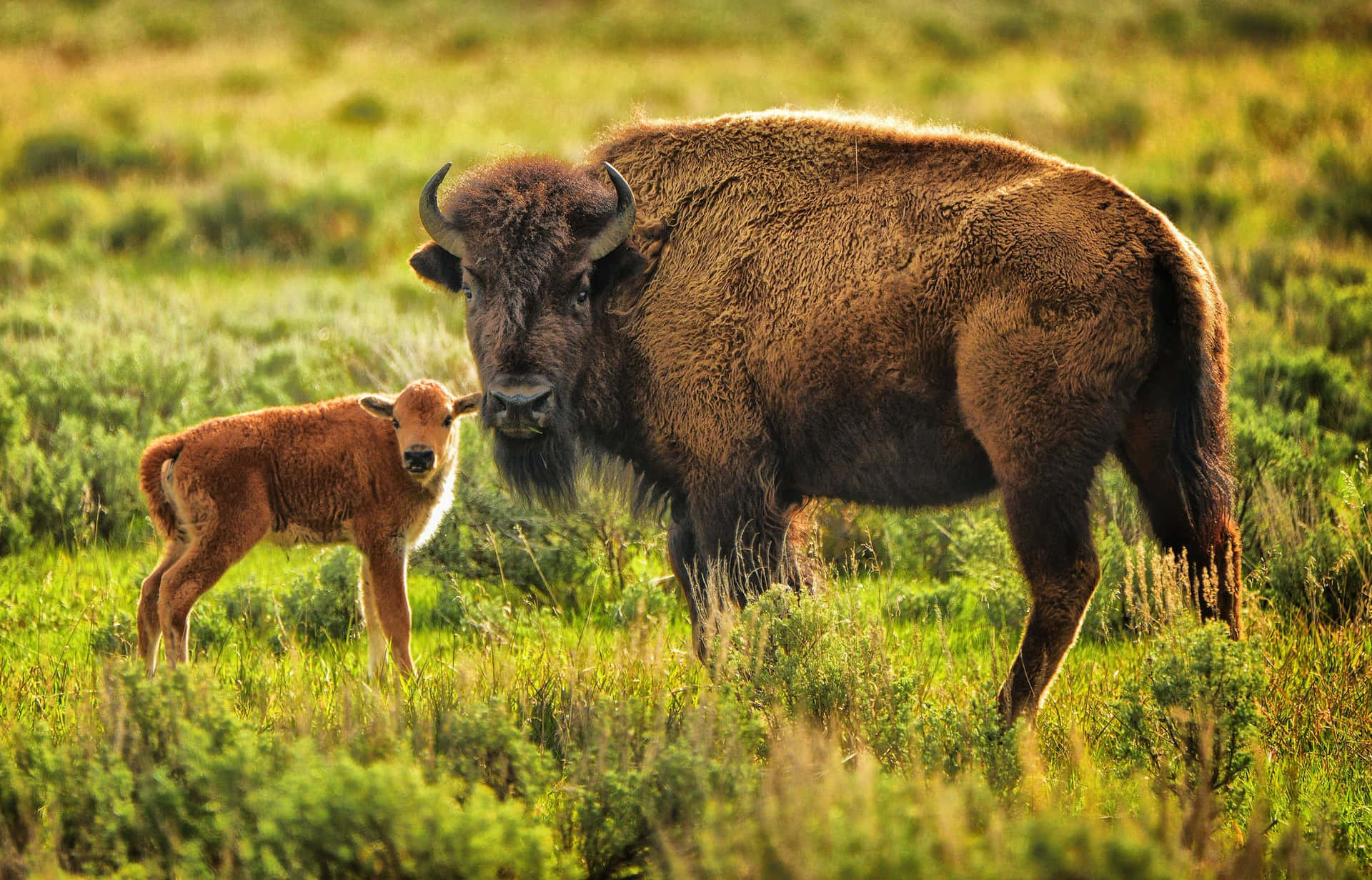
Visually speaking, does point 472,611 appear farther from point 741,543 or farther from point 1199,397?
point 1199,397

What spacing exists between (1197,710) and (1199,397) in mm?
1073

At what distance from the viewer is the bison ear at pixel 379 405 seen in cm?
517

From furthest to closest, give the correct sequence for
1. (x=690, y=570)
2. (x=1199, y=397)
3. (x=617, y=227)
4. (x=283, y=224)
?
(x=283, y=224), (x=690, y=570), (x=617, y=227), (x=1199, y=397)

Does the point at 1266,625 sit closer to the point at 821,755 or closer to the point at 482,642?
the point at 821,755

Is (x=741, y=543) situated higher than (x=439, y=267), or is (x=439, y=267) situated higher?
(x=439, y=267)

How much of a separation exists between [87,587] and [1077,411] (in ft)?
15.2

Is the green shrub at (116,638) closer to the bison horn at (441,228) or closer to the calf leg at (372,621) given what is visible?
the calf leg at (372,621)

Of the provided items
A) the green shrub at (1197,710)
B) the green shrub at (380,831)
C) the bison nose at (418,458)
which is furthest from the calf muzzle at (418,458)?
the green shrub at (1197,710)

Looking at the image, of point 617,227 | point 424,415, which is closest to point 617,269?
point 617,227

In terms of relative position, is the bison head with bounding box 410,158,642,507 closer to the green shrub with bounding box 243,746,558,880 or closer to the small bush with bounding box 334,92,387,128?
the green shrub with bounding box 243,746,558,880

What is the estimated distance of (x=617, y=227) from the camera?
Result: 4832 millimetres

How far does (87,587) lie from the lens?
584 centimetres

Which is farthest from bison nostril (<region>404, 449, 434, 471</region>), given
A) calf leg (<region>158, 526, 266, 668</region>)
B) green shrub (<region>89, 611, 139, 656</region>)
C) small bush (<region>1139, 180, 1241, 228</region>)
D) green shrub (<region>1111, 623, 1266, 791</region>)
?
small bush (<region>1139, 180, 1241, 228</region>)

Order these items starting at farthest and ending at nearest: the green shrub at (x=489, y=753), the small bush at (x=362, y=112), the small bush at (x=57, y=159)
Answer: the small bush at (x=362, y=112) < the small bush at (x=57, y=159) < the green shrub at (x=489, y=753)
